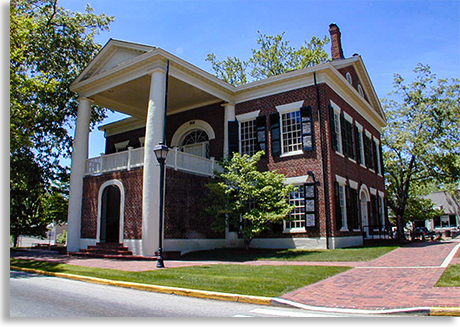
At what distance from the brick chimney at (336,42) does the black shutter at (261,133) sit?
354 inches

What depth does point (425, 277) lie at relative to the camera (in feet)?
29.1

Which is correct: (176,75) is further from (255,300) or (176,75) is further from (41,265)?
(255,300)

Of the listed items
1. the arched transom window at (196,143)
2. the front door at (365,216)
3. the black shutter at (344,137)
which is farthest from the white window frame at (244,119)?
the front door at (365,216)

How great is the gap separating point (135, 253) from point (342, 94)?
13.6 m

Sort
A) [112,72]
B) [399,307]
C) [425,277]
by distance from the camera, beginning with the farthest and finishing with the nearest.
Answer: [112,72] < [425,277] < [399,307]

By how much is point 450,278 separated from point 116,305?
6966 millimetres

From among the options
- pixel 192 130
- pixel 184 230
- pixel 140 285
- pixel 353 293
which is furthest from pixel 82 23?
pixel 353 293

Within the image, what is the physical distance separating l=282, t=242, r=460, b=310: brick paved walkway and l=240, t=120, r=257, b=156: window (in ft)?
33.5

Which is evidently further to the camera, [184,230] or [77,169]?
[77,169]

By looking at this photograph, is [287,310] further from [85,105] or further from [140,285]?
[85,105]

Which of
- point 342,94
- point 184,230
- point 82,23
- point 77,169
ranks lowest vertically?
point 184,230

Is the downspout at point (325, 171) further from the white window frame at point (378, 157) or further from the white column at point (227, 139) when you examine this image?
the white window frame at point (378, 157)

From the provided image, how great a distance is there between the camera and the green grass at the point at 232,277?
8.15 meters

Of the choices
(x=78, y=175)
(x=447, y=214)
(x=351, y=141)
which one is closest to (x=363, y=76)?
(x=351, y=141)
